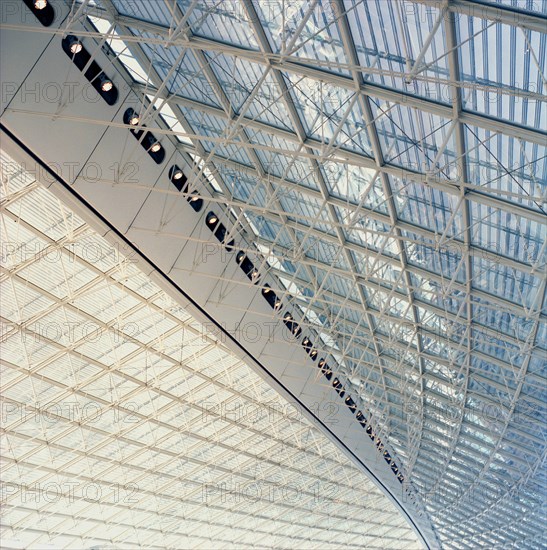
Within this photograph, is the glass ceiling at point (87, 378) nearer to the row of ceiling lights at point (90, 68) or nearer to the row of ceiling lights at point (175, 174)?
the row of ceiling lights at point (175, 174)

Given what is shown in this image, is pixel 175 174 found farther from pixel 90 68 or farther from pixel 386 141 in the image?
pixel 386 141

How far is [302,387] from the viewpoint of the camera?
127 ft

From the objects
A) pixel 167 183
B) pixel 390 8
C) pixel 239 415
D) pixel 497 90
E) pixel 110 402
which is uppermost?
pixel 390 8

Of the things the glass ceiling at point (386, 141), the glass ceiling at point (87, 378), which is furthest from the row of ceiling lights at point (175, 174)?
the glass ceiling at point (87, 378)

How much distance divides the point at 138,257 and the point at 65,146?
19.0 feet

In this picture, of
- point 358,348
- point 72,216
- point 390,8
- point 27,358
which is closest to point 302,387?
point 358,348

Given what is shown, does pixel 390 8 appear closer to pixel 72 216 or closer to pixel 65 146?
pixel 65 146

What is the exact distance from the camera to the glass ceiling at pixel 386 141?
1630cm

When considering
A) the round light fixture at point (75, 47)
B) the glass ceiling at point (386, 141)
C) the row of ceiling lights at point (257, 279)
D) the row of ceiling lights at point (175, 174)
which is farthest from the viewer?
the row of ceiling lights at point (257, 279)

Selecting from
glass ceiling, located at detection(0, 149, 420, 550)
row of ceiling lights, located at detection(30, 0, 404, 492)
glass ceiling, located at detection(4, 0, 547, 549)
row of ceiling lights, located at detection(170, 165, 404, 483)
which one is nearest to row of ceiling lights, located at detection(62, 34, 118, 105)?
row of ceiling lights, located at detection(30, 0, 404, 492)

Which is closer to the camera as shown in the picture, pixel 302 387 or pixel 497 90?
pixel 497 90

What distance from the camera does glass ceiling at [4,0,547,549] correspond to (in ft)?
53.5

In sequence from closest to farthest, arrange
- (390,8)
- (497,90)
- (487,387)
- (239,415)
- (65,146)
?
1. (497,90)
2. (390,8)
3. (65,146)
4. (487,387)
5. (239,415)

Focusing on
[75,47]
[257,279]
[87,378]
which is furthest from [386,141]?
[87,378]
